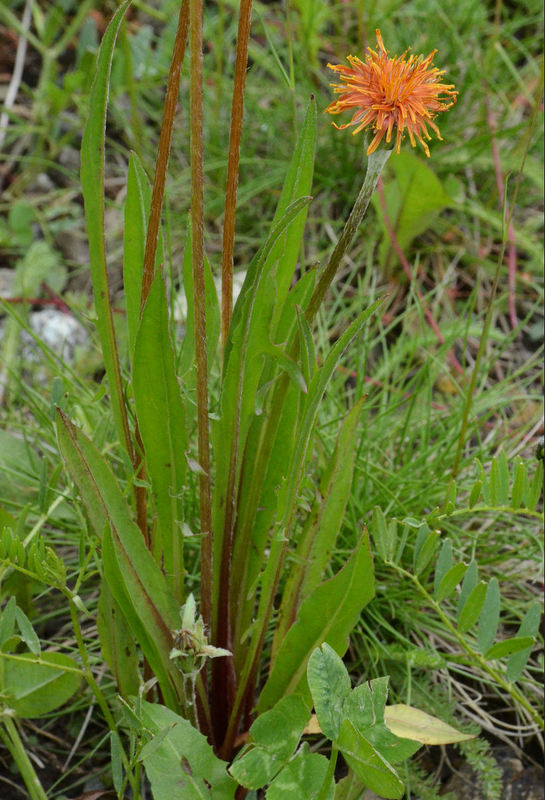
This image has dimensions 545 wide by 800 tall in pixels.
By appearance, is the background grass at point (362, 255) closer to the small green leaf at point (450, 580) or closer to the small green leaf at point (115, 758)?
the small green leaf at point (450, 580)

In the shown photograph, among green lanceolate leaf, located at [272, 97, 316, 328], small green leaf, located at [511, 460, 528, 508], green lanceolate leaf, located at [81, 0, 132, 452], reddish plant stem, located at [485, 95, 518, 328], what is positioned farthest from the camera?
reddish plant stem, located at [485, 95, 518, 328]

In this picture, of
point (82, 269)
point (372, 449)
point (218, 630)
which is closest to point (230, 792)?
point (218, 630)

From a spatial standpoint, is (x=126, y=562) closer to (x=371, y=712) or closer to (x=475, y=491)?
(x=371, y=712)

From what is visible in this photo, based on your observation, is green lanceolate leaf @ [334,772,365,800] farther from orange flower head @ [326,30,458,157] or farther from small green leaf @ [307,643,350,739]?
orange flower head @ [326,30,458,157]

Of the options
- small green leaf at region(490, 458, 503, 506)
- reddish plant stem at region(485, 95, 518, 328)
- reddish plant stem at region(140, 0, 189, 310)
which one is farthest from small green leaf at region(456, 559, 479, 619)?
reddish plant stem at region(485, 95, 518, 328)

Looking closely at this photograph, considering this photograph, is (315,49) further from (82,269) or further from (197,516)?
(197,516)

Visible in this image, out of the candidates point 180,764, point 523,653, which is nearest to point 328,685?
point 180,764
